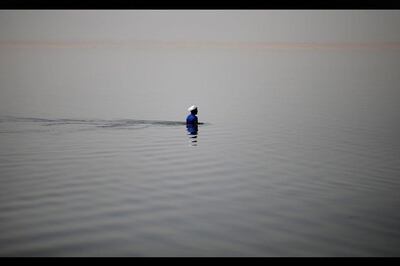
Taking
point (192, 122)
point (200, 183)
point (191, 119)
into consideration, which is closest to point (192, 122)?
point (192, 122)

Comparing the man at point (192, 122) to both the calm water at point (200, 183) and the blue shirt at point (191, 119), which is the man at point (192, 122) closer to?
the blue shirt at point (191, 119)

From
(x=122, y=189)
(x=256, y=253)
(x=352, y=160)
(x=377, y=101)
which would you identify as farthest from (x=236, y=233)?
(x=377, y=101)

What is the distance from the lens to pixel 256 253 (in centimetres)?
1117

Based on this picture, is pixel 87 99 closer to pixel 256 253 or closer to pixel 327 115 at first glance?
pixel 327 115

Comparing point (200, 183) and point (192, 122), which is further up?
point (192, 122)

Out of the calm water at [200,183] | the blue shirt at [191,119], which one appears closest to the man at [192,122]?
the blue shirt at [191,119]

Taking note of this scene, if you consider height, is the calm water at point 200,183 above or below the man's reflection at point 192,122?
below

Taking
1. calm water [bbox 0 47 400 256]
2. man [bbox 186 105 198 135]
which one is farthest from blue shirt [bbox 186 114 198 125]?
calm water [bbox 0 47 400 256]

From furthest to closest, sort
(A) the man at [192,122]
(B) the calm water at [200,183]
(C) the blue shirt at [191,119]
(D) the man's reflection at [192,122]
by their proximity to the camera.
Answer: (C) the blue shirt at [191,119], (A) the man at [192,122], (D) the man's reflection at [192,122], (B) the calm water at [200,183]

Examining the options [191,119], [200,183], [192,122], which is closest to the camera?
[200,183]

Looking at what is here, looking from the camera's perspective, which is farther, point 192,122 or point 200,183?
point 192,122

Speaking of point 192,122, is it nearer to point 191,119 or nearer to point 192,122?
point 192,122

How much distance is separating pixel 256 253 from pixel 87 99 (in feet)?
115

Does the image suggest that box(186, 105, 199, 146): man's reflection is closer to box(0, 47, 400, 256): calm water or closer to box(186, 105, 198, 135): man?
box(186, 105, 198, 135): man
